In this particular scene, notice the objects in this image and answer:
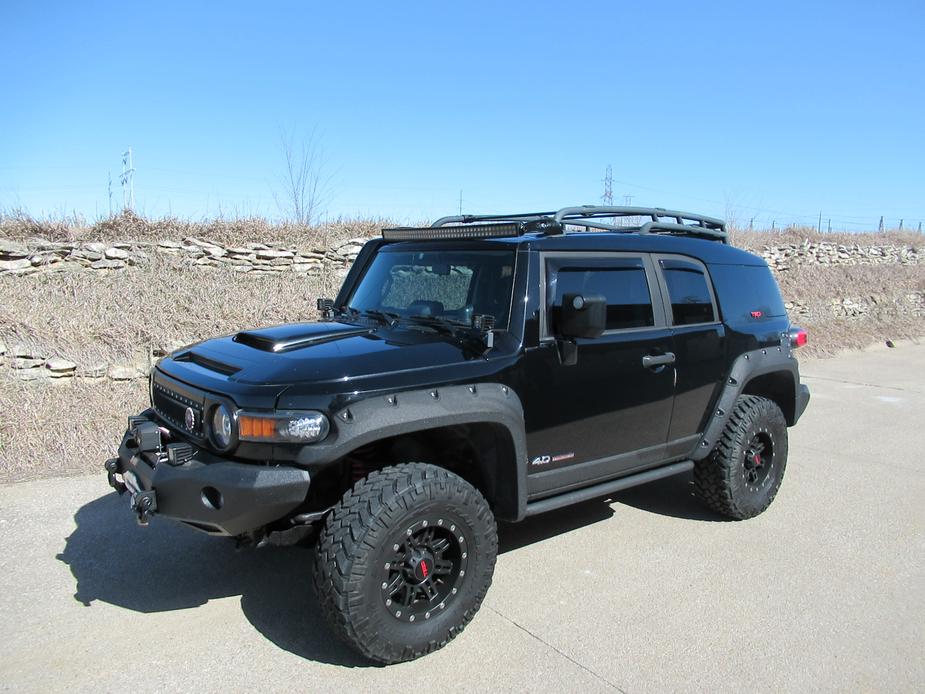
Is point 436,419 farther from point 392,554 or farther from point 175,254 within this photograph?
point 175,254

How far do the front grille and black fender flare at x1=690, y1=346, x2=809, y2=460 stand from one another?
301cm

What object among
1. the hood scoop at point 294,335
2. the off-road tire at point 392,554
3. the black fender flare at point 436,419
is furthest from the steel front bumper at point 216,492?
the hood scoop at point 294,335

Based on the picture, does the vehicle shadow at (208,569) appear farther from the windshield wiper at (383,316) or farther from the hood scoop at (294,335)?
the windshield wiper at (383,316)

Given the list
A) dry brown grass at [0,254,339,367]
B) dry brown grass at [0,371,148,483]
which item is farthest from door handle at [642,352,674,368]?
dry brown grass at [0,254,339,367]

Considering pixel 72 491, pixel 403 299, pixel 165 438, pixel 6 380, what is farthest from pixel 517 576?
pixel 6 380

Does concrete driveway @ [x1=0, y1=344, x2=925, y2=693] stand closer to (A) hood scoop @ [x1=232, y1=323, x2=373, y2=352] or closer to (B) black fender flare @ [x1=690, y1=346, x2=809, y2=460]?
(B) black fender flare @ [x1=690, y1=346, x2=809, y2=460]

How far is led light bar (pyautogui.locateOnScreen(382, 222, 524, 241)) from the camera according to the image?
3822mm

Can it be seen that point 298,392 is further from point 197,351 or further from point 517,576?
point 517,576

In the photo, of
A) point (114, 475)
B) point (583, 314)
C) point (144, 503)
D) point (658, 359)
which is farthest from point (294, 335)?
point (658, 359)

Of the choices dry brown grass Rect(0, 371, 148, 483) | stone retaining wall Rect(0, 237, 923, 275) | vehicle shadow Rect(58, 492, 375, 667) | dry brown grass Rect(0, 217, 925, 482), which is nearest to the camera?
vehicle shadow Rect(58, 492, 375, 667)

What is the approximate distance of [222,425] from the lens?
310cm

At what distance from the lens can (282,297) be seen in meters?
8.98

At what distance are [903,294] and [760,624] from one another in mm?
16222

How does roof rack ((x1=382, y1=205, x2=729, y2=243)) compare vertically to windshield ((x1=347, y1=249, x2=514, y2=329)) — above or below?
above
